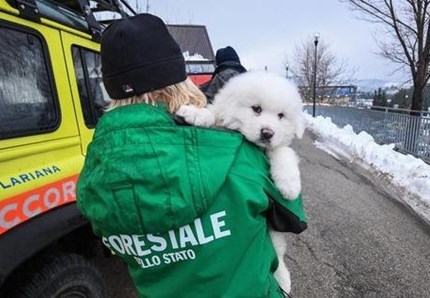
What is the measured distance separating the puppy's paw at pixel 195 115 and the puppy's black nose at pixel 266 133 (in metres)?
0.19

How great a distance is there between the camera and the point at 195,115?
142 centimetres

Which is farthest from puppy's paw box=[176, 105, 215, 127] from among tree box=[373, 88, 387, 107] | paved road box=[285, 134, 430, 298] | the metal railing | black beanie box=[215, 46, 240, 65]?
tree box=[373, 88, 387, 107]

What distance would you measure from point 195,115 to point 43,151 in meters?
1.46

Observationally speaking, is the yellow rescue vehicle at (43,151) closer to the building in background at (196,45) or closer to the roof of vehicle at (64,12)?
the roof of vehicle at (64,12)

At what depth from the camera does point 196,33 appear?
1391 centimetres

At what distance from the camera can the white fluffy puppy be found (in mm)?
1440

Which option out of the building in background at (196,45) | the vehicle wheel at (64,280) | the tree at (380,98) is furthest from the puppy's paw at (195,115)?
the tree at (380,98)

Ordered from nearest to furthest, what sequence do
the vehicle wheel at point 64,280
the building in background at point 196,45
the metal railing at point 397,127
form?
the vehicle wheel at point 64,280 < the metal railing at point 397,127 < the building in background at point 196,45

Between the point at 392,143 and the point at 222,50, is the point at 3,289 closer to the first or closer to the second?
the point at 222,50

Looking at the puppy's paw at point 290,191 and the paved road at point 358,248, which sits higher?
the puppy's paw at point 290,191

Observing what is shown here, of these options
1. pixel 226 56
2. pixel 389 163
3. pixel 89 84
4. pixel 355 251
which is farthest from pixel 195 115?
pixel 389 163

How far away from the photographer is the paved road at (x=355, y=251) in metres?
3.98

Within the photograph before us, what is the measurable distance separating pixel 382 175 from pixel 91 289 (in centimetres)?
721

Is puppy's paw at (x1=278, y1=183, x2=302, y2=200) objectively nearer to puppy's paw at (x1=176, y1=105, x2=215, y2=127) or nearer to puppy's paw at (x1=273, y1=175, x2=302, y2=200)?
puppy's paw at (x1=273, y1=175, x2=302, y2=200)
